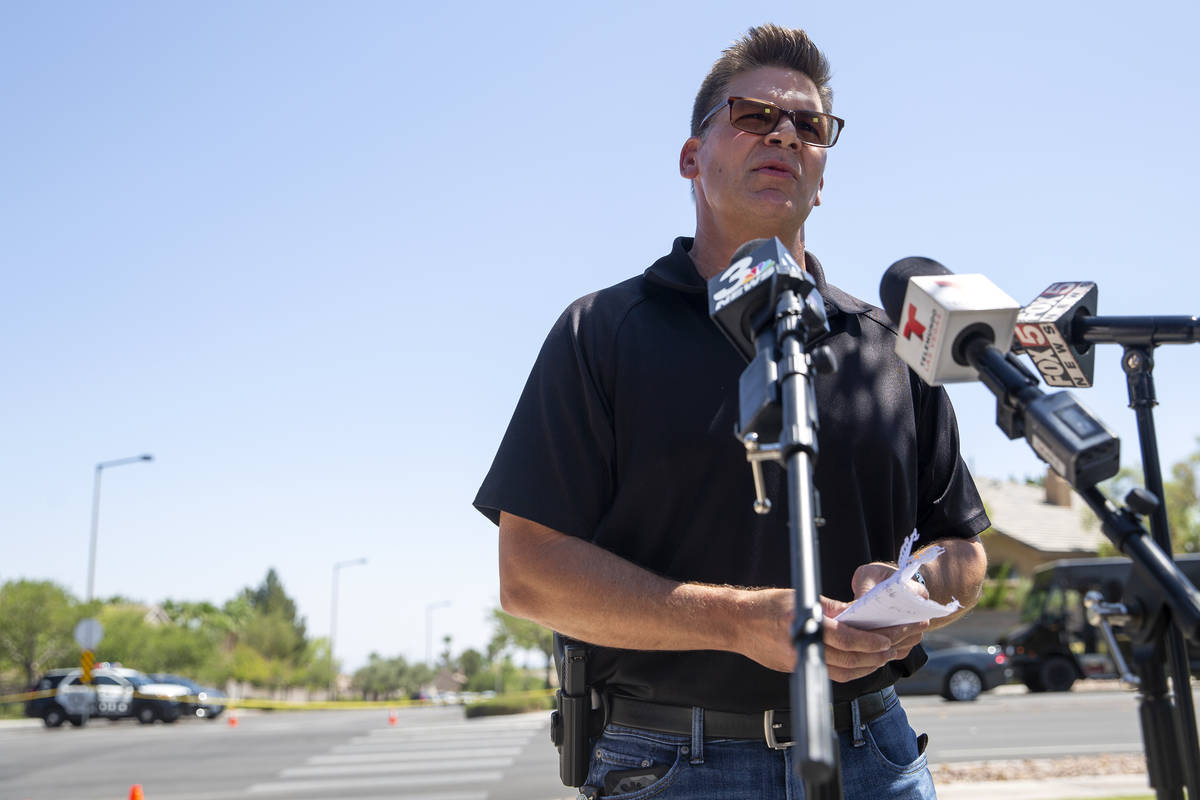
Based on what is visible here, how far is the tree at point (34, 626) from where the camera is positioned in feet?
147

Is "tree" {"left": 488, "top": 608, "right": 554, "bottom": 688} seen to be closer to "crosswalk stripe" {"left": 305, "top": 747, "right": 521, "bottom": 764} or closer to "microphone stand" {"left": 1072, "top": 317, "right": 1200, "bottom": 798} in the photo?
"crosswalk stripe" {"left": 305, "top": 747, "right": 521, "bottom": 764}

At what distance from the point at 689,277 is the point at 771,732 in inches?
41.7

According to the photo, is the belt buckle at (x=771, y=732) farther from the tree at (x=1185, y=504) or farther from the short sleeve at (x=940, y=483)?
the tree at (x=1185, y=504)

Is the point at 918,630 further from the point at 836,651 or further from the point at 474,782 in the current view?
the point at 474,782

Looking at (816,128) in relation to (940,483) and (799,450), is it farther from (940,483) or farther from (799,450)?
(799,450)

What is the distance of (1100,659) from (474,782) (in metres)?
19.7

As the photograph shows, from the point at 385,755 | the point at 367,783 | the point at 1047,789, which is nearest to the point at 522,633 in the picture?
the point at 385,755

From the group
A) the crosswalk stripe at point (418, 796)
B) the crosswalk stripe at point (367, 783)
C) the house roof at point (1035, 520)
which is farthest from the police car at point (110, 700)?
the house roof at point (1035, 520)

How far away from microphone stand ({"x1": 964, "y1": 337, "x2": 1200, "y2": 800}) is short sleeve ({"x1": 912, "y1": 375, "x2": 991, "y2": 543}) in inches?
35.1

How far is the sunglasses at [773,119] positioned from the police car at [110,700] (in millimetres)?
28655

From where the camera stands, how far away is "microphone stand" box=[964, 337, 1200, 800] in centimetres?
133

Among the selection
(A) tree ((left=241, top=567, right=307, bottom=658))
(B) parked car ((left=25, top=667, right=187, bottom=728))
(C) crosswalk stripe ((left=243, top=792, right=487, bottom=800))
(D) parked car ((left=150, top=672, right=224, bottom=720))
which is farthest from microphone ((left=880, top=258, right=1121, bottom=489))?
(A) tree ((left=241, top=567, right=307, bottom=658))

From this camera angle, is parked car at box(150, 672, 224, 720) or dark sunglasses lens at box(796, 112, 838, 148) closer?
dark sunglasses lens at box(796, 112, 838, 148)

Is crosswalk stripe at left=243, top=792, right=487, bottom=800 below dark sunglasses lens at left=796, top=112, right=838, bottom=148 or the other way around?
below
